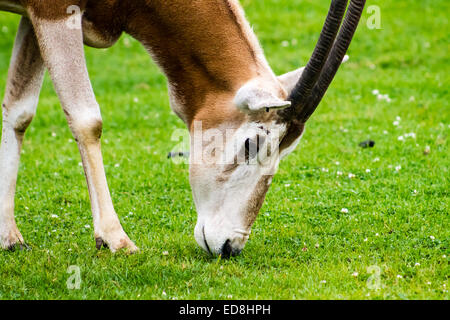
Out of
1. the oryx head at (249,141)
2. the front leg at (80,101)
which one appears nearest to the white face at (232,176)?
the oryx head at (249,141)

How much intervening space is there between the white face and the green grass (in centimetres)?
26

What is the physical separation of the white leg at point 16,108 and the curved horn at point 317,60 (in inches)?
92.1

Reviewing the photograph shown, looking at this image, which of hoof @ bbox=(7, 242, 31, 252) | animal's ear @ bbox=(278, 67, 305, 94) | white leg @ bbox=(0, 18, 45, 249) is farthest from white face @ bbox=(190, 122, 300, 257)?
white leg @ bbox=(0, 18, 45, 249)

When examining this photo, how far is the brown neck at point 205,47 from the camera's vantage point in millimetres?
5383

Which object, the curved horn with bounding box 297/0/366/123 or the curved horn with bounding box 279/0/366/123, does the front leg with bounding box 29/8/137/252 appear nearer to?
the curved horn with bounding box 279/0/366/123

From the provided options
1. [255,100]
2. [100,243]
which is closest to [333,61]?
[255,100]

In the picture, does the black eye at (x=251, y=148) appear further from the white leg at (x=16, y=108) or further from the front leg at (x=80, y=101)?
the white leg at (x=16, y=108)

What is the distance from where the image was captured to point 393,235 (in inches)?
242

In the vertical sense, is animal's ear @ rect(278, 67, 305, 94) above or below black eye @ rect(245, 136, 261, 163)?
above

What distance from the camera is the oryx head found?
5141 millimetres

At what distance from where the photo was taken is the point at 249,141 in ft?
17.3

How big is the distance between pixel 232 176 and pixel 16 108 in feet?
7.08

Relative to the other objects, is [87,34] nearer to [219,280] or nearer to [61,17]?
[61,17]
